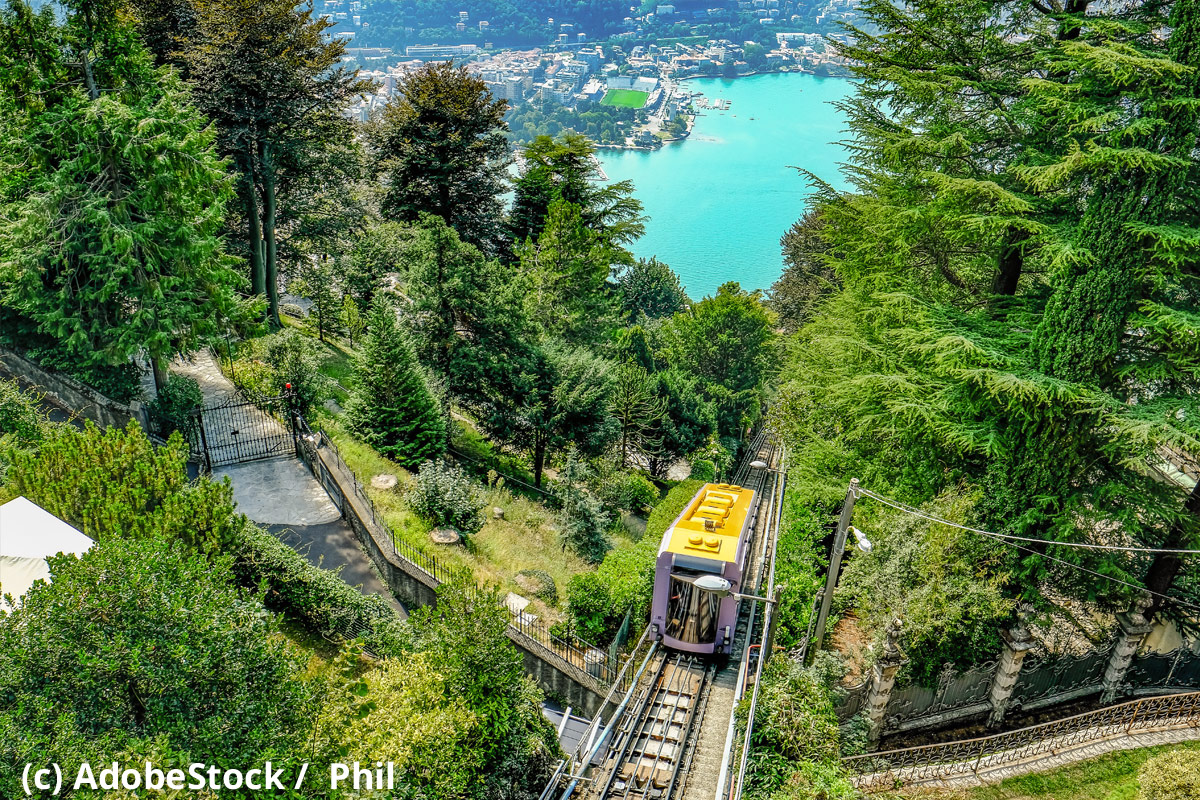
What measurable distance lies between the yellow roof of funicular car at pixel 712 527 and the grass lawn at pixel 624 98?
14983 cm

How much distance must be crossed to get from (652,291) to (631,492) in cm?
Result: 4410

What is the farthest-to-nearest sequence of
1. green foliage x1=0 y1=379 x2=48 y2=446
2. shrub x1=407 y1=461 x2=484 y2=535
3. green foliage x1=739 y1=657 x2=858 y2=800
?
1. shrub x1=407 y1=461 x2=484 y2=535
2. green foliage x1=0 y1=379 x2=48 y2=446
3. green foliage x1=739 y1=657 x2=858 y2=800

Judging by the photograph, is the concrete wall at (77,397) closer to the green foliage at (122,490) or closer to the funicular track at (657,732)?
the green foliage at (122,490)

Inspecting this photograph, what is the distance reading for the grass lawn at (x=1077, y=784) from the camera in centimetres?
1320

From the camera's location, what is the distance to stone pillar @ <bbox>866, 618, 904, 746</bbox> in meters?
13.4

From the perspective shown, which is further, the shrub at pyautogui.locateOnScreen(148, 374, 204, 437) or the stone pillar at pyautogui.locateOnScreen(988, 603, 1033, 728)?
the shrub at pyautogui.locateOnScreen(148, 374, 204, 437)

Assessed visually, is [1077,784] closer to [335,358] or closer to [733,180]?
[335,358]

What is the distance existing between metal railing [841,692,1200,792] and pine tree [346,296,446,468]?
14.2m

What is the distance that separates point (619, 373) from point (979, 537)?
17.2 m

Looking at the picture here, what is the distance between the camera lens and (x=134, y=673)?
710cm

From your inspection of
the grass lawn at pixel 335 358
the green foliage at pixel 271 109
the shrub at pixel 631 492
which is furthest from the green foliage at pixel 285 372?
the shrub at pixel 631 492

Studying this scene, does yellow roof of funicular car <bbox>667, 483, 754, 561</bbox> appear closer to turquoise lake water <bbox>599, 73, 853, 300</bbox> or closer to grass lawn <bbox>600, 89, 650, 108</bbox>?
turquoise lake water <bbox>599, 73, 853, 300</bbox>

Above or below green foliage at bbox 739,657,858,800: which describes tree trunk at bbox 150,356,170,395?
above

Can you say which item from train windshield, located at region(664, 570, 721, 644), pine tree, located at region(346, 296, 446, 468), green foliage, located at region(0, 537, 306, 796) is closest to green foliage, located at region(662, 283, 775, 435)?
pine tree, located at region(346, 296, 446, 468)
